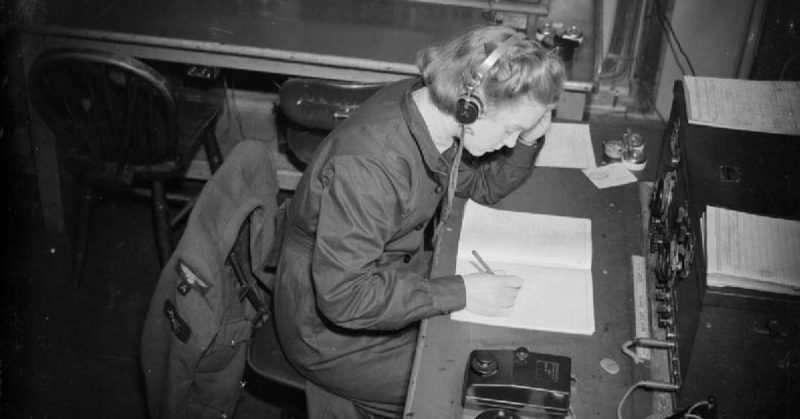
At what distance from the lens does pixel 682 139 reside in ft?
5.28

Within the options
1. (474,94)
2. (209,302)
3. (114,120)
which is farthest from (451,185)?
(114,120)

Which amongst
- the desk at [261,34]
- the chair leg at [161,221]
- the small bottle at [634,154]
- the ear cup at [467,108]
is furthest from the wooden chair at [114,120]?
the small bottle at [634,154]

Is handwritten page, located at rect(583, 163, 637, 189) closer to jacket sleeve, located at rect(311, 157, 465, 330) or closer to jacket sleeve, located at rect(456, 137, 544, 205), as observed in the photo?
jacket sleeve, located at rect(456, 137, 544, 205)

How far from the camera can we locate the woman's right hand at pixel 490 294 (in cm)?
151

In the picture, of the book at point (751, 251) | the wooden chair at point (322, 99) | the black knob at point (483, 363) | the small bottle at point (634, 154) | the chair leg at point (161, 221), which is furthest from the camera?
the chair leg at point (161, 221)

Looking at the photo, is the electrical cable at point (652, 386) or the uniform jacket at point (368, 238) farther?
the uniform jacket at point (368, 238)

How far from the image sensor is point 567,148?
6.69 ft

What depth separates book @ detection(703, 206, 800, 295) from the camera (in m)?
1.20

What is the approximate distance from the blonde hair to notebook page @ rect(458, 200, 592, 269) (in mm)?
287

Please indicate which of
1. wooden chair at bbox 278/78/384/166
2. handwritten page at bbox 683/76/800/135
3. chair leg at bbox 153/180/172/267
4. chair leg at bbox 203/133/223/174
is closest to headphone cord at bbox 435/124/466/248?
handwritten page at bbox 683/76/800/135

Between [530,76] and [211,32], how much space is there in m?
1.46

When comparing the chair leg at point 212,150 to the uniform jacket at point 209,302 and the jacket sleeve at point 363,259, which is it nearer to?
the uniform jacket at point 209,302

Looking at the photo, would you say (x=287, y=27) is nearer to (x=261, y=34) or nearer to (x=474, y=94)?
(x=261, y=34)

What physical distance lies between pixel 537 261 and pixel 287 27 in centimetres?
144
